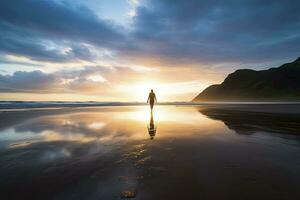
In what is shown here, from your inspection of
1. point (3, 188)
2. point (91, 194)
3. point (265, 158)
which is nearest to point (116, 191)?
point (91, 194)

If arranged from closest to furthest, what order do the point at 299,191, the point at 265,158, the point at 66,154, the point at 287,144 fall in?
the point at 299,191 → the point at 265,158 → the point at 66,154 → the point at 287,144

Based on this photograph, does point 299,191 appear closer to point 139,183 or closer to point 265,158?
point 265,158

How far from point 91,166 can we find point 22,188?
5.58 feet

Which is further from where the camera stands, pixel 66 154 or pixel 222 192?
pixel 66 154

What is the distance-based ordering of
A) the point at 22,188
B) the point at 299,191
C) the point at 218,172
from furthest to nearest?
the point at 218,172 < the point at 22,188 < the point at 299,191

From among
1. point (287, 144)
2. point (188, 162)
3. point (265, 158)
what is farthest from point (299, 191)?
point (287, 144)

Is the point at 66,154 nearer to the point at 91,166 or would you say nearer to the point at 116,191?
the point at 91,166

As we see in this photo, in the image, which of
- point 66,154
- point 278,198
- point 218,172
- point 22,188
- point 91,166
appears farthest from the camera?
point 66,154

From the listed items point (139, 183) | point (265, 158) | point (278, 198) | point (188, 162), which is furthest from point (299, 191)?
point (139, 183)

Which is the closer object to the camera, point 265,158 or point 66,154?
point 265,158

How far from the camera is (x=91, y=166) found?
5.31 m

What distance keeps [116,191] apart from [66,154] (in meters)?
3.52

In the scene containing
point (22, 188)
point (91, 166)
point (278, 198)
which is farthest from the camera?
point (91, 166)

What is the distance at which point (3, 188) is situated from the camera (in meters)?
4.04
